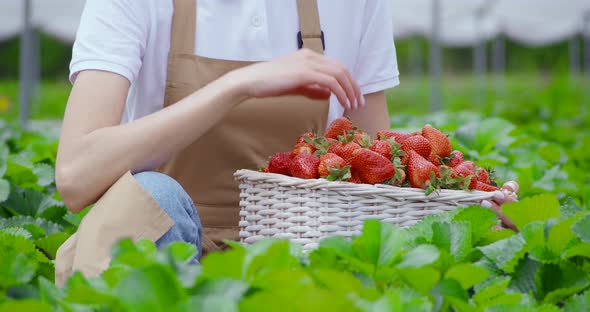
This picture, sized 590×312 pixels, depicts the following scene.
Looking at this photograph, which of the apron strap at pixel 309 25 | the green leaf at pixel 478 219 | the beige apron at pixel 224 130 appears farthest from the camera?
the apron strap at pixel 309 25

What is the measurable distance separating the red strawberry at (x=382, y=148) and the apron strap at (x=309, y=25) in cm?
45

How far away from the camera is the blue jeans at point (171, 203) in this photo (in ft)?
5.13

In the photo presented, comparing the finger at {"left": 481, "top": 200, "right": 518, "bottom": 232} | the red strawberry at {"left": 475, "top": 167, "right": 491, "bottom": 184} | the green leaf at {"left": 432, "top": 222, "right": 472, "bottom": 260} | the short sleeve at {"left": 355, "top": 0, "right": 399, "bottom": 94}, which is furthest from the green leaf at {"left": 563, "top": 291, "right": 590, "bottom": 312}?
the short sleeve at {"left": 355, "top": 0, "right": 399, "bottom": 94}

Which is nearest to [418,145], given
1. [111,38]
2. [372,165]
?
[372,165]

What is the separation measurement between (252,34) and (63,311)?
3.72 ft

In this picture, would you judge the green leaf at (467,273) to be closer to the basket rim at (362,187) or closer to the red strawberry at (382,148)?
the basket rim at (362,187)

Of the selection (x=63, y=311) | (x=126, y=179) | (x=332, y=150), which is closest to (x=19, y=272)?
(x=63, y=311)

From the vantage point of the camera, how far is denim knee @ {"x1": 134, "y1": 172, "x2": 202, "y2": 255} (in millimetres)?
1562

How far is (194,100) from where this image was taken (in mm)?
1604

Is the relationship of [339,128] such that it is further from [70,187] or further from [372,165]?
[70,187]

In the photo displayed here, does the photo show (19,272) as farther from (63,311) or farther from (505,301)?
(505,301)

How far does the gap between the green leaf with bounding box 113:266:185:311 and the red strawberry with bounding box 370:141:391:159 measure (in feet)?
2.76

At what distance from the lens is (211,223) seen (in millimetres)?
2055

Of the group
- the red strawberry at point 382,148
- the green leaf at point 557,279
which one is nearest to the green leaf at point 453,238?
the green leaf at point 557,279
